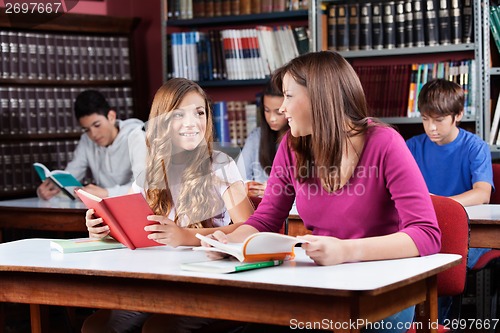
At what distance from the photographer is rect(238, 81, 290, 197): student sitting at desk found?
173 inches

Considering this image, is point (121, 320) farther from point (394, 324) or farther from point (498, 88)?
point (498, 88)

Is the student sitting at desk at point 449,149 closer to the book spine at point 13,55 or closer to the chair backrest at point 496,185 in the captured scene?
the chair backrest at point 496,185

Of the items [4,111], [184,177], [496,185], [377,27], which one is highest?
[377,27]

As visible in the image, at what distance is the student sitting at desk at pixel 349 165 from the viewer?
2.17 m

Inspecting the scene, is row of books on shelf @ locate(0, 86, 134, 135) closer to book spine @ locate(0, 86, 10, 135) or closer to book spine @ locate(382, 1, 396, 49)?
book spine @ locate(0, 86, 10, 135)

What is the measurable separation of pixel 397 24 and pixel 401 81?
1.10 ft

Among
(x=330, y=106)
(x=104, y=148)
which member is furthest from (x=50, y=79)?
Result: (x=330, y=106)

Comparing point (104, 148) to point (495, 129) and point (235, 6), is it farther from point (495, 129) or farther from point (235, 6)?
point (495, 129)

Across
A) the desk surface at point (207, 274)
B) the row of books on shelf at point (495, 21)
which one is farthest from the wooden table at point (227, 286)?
the row of books on shelf at point (495, 21)

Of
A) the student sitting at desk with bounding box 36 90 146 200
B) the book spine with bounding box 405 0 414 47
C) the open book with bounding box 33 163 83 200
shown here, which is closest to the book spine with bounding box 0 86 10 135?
the student sitting at desk with bounding box 36 90 146 200

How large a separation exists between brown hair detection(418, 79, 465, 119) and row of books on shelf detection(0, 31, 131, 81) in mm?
2309

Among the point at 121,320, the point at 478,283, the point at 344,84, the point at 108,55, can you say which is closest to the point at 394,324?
the point at 344,84

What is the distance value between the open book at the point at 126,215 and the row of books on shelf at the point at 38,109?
2.77 m

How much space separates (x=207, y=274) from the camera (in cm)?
194
